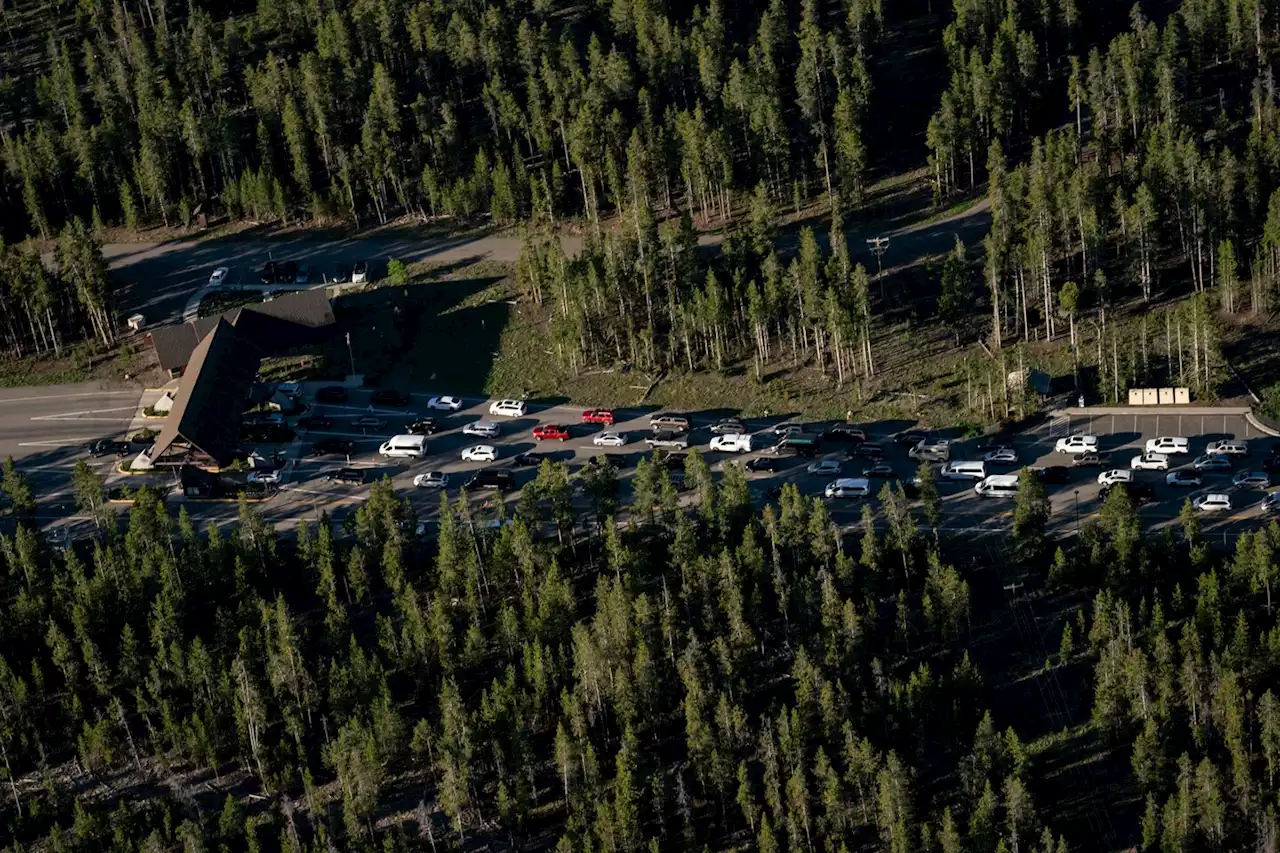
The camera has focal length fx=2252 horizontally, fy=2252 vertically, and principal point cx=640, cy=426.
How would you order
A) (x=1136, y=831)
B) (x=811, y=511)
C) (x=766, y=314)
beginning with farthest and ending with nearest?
(x=766, y=314)
(x=811, y=511)
(x=1136, y=831)

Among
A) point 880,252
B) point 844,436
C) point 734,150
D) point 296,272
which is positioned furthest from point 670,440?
point 296,272

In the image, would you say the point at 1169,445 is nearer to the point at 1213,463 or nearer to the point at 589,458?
the point at 1213,463

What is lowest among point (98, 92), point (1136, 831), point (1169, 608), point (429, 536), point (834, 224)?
point (1136, 831)

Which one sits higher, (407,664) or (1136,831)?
(407,664)

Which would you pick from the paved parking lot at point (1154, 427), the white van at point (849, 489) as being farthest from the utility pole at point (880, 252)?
the white van at point (849, 489)

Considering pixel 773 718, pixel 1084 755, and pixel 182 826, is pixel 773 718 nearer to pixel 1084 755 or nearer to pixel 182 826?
pixel 1084 755

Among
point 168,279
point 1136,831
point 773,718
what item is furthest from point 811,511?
point 168,279

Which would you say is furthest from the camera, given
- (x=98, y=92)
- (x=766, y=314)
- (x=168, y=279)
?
(x=98, y=92)
